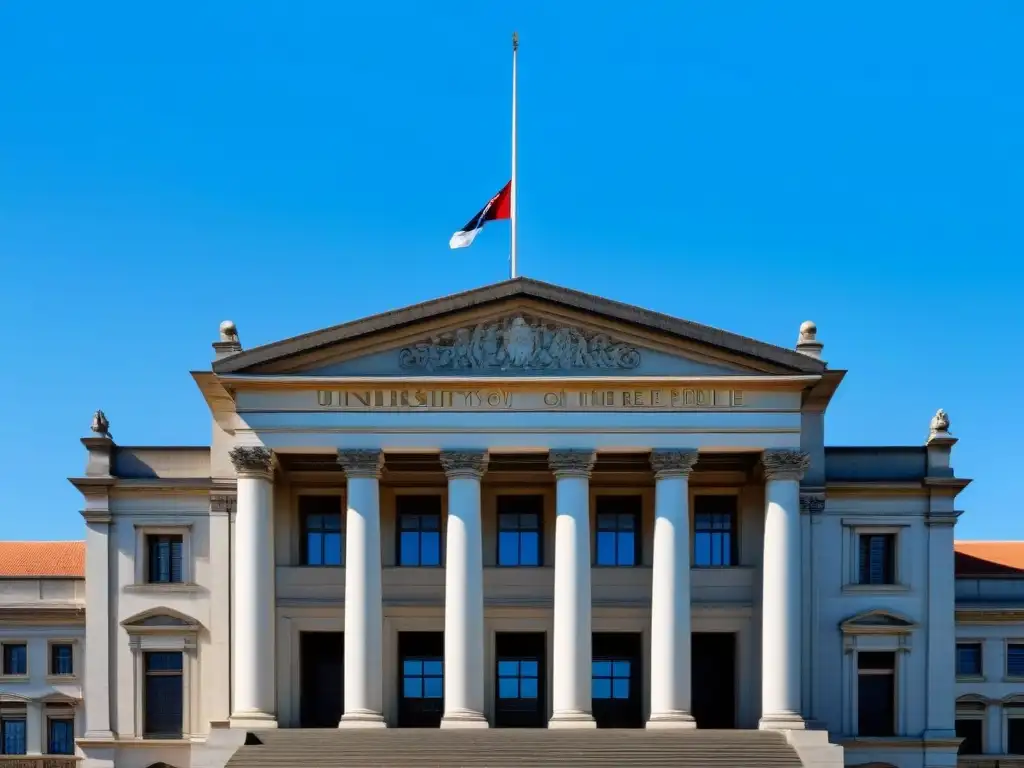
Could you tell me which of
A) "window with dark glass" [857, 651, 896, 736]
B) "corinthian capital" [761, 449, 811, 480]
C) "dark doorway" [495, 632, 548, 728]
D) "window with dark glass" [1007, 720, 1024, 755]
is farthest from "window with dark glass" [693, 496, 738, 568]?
"window with dark glass" [1007, 720, 1024, 755]

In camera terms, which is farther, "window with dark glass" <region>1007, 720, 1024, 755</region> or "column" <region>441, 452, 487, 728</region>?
"window with dark glass" <region>1007, 720, 1024, 755</region>

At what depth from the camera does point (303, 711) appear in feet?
178

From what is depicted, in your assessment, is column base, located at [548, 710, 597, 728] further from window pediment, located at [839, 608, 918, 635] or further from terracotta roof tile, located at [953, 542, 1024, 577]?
terracotta roof tile, located at [953, 542, 1024, 577]

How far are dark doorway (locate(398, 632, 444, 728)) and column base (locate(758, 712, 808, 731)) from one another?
11.6m

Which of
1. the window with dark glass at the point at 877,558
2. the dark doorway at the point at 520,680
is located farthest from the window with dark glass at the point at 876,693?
the dark doorway at the point at 520,680

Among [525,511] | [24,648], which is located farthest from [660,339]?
[24,648]

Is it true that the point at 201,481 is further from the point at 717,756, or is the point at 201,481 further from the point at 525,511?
the point at 717,756

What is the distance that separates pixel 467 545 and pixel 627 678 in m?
8.76

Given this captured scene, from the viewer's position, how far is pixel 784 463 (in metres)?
50.9

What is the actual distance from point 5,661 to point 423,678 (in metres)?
18.6

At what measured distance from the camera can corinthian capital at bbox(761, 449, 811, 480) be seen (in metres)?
50.9

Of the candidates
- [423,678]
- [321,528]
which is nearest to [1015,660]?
[423,678]

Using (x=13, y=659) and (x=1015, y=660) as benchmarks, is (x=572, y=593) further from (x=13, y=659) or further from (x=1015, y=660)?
(x=13, y=659)

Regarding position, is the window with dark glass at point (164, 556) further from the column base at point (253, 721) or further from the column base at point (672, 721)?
the column base at point (672, 721)
